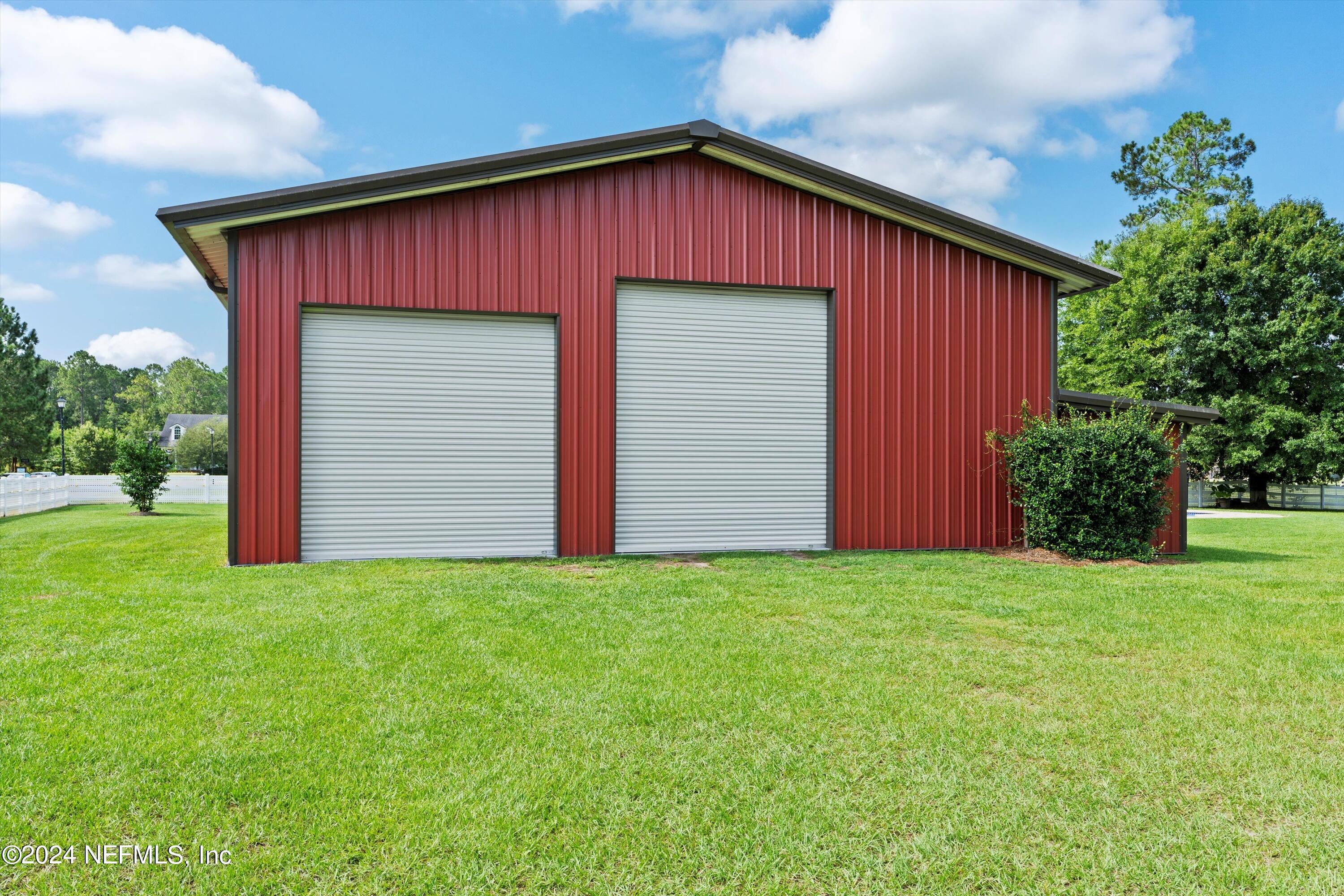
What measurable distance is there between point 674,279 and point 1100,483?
6265mm

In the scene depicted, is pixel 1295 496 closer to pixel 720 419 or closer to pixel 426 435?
pixel 720 419

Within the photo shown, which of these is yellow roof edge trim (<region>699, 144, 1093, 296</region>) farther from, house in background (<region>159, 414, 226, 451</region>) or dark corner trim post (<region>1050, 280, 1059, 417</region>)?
house in background (<region>159, 414, 226, 451</region>)

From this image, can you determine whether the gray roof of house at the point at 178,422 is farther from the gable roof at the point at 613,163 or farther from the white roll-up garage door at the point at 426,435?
the white roll-up garage door at the point at 426,435

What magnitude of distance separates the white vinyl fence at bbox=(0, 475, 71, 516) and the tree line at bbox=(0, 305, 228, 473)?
78.5 inches

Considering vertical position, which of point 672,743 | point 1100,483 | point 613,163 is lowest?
point 672,743

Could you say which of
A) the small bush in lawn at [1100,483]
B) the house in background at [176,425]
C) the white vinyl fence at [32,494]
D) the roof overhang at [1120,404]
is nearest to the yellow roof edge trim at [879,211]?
the roof overhang at [1120,404]

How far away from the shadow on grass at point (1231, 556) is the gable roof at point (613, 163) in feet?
14.3

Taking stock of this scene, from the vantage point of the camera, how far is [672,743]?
10.8 feet

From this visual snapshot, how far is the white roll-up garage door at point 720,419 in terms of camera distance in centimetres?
1020

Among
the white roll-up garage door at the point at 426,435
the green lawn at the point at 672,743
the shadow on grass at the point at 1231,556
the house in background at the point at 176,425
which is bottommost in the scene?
the shadow on grass at the point at 1231,556

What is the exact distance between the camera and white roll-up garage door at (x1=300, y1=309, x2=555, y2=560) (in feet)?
30.5

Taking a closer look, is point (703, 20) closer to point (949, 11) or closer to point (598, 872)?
point (949, 11)

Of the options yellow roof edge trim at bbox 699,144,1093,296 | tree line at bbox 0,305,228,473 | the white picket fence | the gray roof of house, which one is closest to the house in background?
the gray roof of house

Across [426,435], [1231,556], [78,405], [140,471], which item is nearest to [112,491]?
[140,471]
